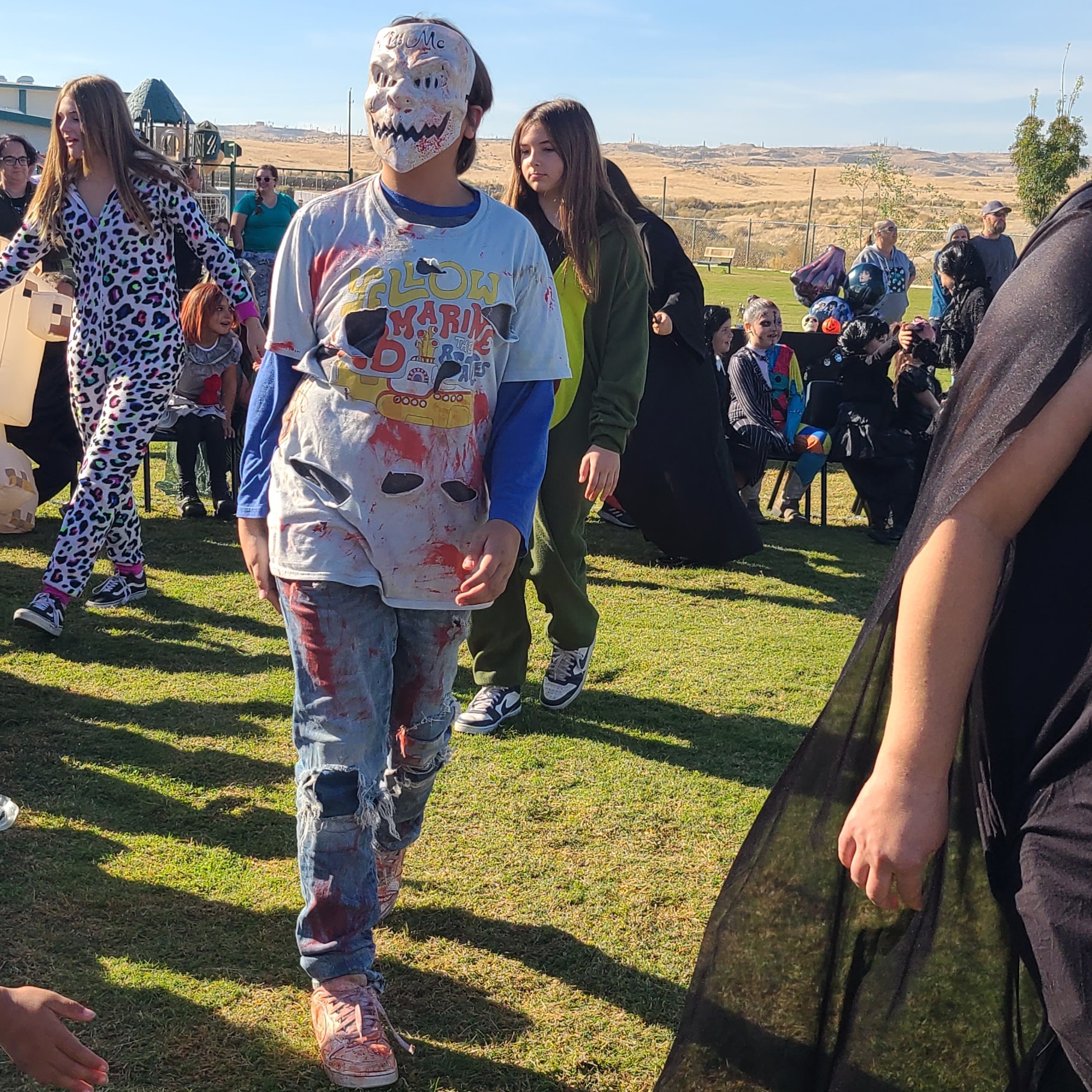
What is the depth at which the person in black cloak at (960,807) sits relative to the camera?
5.15 feet

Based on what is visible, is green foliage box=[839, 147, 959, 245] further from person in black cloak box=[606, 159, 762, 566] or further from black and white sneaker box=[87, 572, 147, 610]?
black and white sneaker box=[87, 572, 147, 610]

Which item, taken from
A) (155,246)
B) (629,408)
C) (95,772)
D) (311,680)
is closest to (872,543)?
(629,408)

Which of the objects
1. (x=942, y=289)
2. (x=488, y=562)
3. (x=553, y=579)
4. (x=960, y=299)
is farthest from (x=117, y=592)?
(x=942, y=289)

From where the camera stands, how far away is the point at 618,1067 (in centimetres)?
286

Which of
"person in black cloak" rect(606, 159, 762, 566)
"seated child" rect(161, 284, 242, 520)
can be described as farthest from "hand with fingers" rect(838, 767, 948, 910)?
"seated child" rect(161, 284, 242, 520)

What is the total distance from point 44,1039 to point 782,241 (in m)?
59.5

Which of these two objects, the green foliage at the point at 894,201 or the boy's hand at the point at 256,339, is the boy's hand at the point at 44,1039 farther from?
the green foliage at the point at 894,201

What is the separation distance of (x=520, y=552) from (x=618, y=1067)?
1179 mm

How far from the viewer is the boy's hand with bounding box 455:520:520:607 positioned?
8.95ft

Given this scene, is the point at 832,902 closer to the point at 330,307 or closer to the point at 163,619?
the point at 330,307

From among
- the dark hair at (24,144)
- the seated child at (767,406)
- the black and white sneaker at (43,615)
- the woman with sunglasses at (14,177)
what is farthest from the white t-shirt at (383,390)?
the dark hair at (24,144)

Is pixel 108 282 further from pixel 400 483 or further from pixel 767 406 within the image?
pixel 767 406

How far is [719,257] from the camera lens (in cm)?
4181

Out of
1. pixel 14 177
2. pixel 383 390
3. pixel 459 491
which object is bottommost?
pixel 459 491
